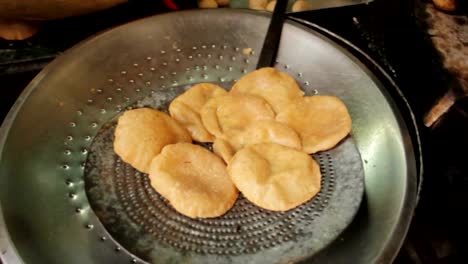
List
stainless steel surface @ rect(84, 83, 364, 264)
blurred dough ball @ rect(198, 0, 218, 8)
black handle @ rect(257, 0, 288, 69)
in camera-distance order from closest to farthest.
→ stainless steel surface @ rect(84, 83, 364, 264), black handle @ rect(257, 0, 288, 69), blurred dough ball @ rect(198, 0, 218, 8)

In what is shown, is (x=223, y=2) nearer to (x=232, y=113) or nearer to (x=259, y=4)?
Result: (x=259, y=4)

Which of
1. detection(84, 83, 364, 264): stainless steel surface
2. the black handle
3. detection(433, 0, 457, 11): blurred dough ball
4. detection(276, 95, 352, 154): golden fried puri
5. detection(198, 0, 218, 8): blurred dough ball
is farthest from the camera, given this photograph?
detection(198, 0, 218, 8): blurred dough ball

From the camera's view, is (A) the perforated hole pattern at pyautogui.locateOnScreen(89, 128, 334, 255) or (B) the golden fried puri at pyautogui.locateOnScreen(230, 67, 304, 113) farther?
(B) the golden fried puri at pyautogui.locateOnScreen(230, 67, 304, 113)

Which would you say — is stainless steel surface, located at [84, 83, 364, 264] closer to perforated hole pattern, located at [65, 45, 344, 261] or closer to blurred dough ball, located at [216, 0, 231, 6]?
perforated hole pattern, located at [65, 45, 344, 261]

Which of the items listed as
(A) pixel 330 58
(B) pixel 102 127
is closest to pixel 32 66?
(B) pixel 102 127

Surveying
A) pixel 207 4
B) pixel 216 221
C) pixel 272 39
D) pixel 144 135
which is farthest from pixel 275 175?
pixel 207 4

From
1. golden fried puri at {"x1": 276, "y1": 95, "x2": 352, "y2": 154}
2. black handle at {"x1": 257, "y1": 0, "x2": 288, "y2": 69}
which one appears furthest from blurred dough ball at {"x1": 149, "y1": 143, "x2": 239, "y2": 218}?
black handle at {"x1": 257, "y1": 0, "x2": 288, "y2": 69}
